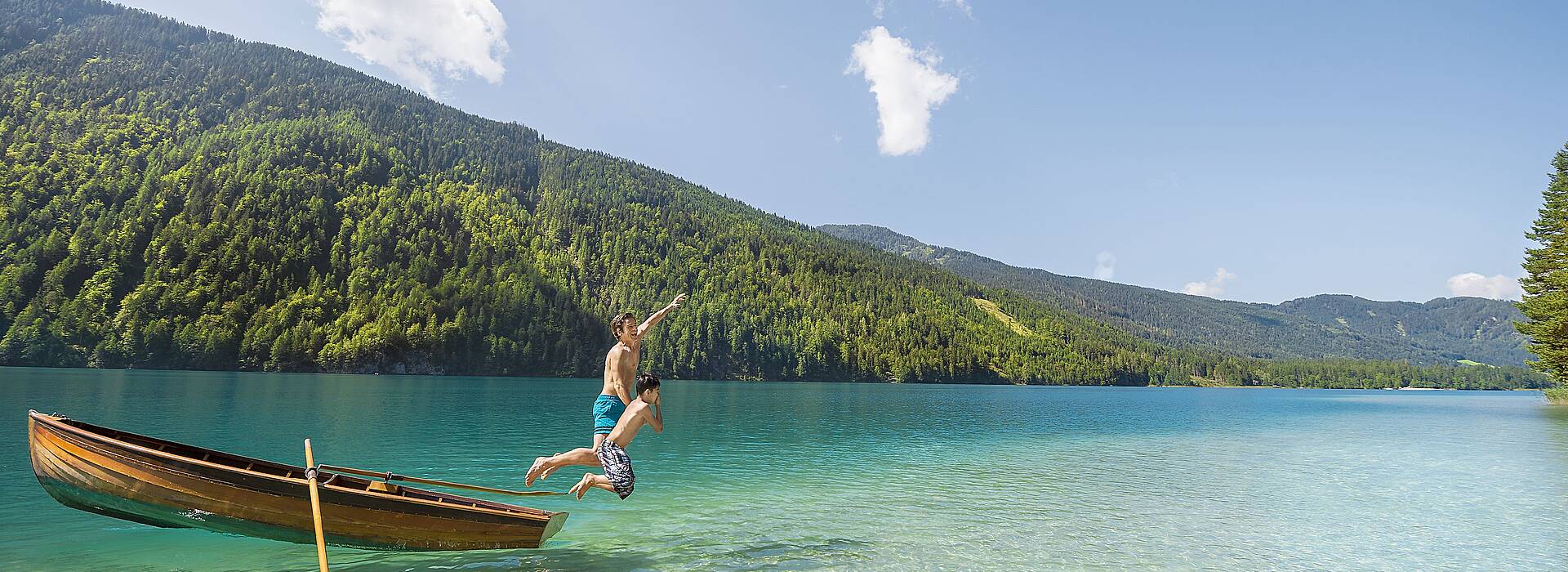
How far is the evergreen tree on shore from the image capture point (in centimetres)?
5184

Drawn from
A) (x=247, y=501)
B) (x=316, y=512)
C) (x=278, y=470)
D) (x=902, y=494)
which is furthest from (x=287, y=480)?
(x=902, y=494)

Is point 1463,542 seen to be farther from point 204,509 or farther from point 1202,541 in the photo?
point 204,509

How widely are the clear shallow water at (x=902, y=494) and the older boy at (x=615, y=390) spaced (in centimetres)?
318

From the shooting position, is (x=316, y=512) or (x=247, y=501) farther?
(x=247, y=501)

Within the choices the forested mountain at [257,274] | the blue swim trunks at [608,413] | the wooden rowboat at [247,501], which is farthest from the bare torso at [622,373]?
Answer: the forested mountain at [257,274]

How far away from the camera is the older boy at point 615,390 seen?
10695 millimetres

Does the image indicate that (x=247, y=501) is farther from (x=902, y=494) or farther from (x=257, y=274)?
(x=257, y=274)

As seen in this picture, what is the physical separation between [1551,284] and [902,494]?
64.1m

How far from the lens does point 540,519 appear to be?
13000 millimetres

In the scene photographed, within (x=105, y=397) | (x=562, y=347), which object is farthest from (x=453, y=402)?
(x=562, y=347)

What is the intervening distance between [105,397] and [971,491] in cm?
6219

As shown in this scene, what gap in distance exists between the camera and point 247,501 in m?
12.3

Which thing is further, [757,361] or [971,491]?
[757,361]

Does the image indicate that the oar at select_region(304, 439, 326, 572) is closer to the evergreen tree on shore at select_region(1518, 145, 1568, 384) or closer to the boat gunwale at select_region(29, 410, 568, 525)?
the boat gunwale at select_region(29, 410, 568, 525)
